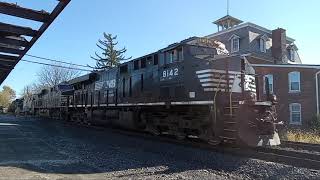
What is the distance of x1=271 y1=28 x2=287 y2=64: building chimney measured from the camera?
127 feet

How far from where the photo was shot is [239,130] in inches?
458

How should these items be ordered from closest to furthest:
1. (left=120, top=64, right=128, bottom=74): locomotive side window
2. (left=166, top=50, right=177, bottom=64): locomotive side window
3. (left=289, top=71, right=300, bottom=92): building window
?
1. (left=166, top=50, right=177, bottom=64): locomotive side window
2. (left=120, top=64, right=128, bottom=74): locomotive side window
3. (left=289, top=71, right=300, bottom=92): building window

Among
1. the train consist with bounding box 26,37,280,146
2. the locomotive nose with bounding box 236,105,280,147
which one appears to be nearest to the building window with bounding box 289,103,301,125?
the train consist with bounding box 26,37,280,146

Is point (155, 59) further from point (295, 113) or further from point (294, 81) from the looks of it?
point (294, 81)

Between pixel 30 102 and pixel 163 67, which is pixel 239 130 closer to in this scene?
pixel 163 67

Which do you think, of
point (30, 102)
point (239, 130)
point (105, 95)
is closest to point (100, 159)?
point (239, 130)

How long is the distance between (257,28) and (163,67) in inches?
1085

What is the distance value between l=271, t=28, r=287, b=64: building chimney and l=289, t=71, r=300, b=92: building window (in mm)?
3943

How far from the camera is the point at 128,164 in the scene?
392 inches

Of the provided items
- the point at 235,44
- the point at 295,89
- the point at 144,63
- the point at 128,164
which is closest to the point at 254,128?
the point at 128,164

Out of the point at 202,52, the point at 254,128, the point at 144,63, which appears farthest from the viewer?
the point at 144,63

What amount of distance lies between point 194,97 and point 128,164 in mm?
4704

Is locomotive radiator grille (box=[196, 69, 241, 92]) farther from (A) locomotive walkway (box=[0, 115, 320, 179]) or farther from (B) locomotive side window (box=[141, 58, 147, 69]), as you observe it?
(B) locomotive side window (box=[141, 58, 147, 69])

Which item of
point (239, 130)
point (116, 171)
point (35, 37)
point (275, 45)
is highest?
point (275, 45)
